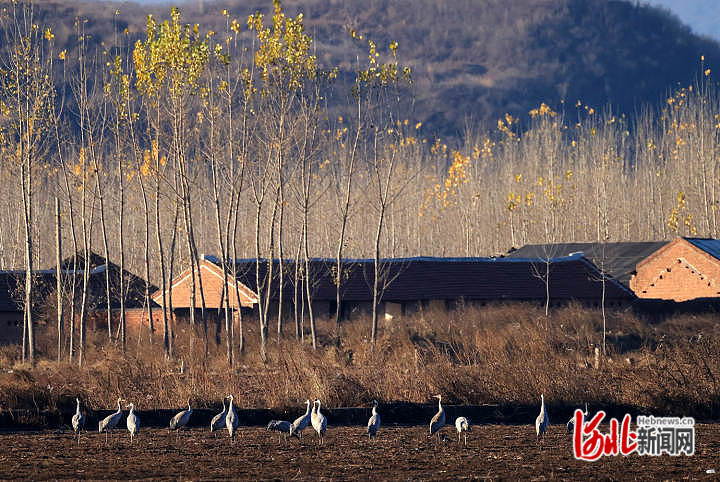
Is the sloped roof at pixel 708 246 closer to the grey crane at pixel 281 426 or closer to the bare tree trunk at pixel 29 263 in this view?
the bare tree trunk at pixel 29 263

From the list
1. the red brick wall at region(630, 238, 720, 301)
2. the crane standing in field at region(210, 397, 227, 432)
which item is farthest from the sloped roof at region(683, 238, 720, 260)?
the crane standing in field at region(210, 397, 227, 432)

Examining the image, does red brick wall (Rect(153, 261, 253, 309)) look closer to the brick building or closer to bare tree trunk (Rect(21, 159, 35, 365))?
the brick building

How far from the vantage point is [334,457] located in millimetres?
14898

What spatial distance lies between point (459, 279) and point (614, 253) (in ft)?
48.2

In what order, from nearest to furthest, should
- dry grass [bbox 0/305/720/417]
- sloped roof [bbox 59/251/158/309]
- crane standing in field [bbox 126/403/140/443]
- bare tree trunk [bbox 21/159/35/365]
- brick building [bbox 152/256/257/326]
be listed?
crane standing in field [bbox 126/403/140/443]
dry grass [bbox 0/305/720/417]
bare tree trunk [bbox 21/159/35/365]
brick building [bbox 152/256/257/326]
sloped roof [bbox 59/251/158/309]

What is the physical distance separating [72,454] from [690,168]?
190 ft

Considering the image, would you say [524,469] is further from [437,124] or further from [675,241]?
[437,124]

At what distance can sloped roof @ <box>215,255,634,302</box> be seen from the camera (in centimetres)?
4469

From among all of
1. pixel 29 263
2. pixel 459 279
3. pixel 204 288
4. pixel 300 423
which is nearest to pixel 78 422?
pixel 300 423

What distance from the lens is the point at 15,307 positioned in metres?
43.6

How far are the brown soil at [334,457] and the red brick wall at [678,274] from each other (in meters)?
30.7

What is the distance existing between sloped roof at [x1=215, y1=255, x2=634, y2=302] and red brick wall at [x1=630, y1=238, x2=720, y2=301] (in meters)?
2.72

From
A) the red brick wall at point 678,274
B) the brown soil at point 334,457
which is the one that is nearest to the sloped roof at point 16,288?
the brown soil at point 334,457

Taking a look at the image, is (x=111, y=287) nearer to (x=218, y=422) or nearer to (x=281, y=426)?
(x=218, y=422)
